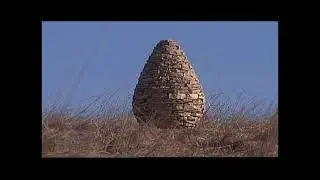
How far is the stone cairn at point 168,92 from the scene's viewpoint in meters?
10.9

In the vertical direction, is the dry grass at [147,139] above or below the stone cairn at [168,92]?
below

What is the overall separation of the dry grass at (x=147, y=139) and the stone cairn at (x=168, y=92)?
33cm

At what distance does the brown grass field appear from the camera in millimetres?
8375

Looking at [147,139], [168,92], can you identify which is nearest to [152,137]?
[147,139]

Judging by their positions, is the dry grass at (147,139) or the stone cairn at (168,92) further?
the stone cairn at (168,92)

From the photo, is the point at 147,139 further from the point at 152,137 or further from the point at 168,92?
the point at 168,92

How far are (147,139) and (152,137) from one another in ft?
0.55
